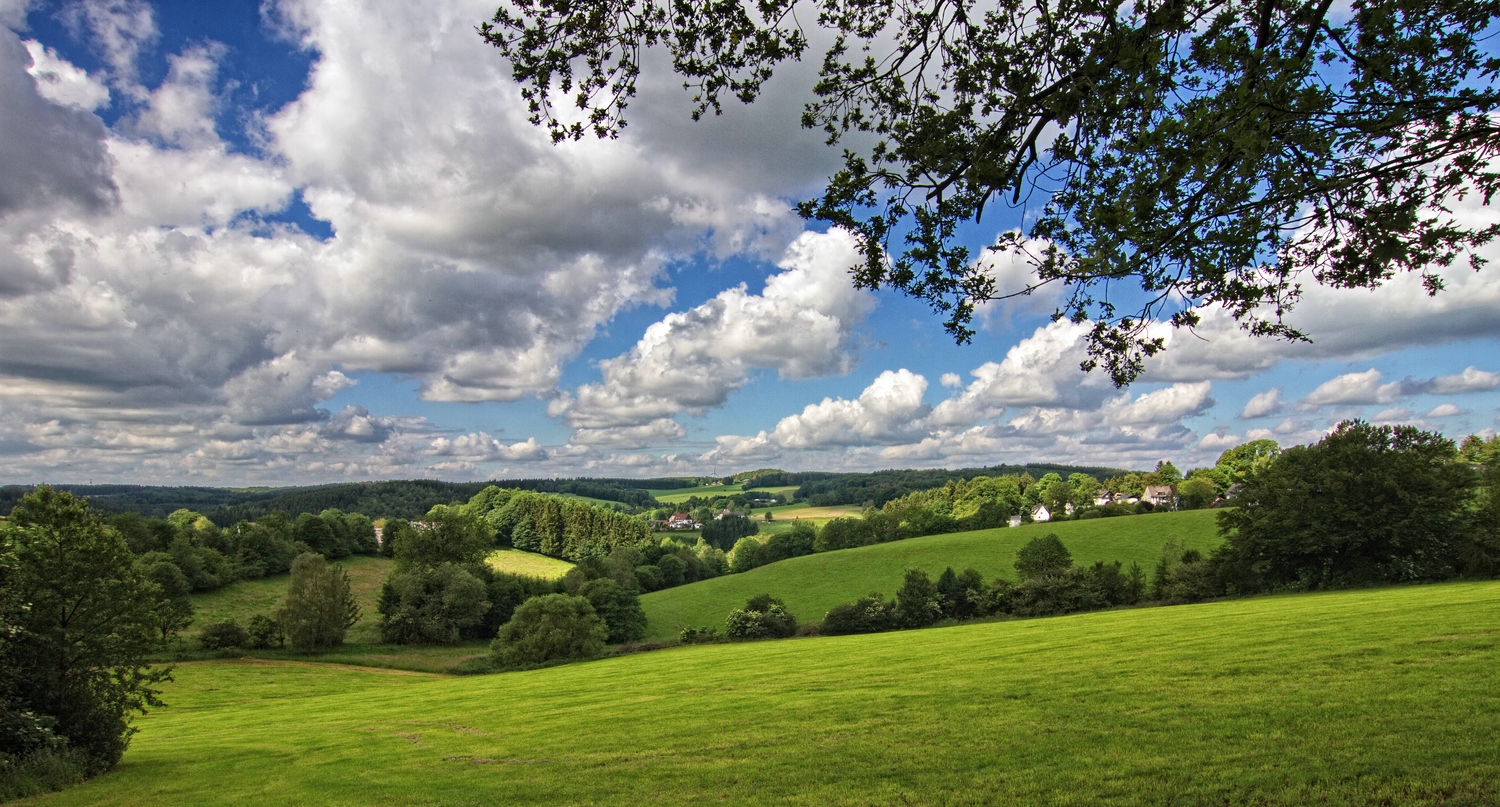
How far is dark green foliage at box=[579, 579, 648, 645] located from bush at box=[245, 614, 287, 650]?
28.2 meters

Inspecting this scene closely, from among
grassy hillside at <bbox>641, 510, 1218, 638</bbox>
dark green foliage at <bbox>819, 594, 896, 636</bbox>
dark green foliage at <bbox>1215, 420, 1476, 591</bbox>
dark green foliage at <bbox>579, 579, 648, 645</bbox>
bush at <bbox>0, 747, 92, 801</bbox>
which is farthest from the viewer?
grassy hillside at <bbox>641, 510, 1218, 638</bbox>

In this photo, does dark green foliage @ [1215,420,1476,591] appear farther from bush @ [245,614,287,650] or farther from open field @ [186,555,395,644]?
bush @ [245,614,287,650]

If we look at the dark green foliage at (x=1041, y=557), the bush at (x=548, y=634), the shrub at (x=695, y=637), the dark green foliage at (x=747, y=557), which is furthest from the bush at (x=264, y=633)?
the dark green foliage at (x=1041, y=557)

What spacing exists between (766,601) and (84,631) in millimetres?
56395

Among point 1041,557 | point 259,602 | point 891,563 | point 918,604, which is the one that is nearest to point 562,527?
point 259,602

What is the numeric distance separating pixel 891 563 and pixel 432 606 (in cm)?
5456

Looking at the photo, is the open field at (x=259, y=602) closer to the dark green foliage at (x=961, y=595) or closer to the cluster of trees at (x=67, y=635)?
the cluster of trees at (x=67, y=635)

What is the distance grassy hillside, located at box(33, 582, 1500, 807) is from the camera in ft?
29.3

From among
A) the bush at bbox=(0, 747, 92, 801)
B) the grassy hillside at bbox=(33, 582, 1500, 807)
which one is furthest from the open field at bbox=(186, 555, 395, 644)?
the bush at bbox=(0, 747, 92, 801)

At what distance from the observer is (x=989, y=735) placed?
1230 centimetres

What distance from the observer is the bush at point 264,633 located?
6425 cm

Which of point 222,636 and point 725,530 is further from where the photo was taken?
point 725,530

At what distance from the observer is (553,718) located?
21.9 meters

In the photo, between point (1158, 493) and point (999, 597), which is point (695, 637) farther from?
point (1158, 493)
